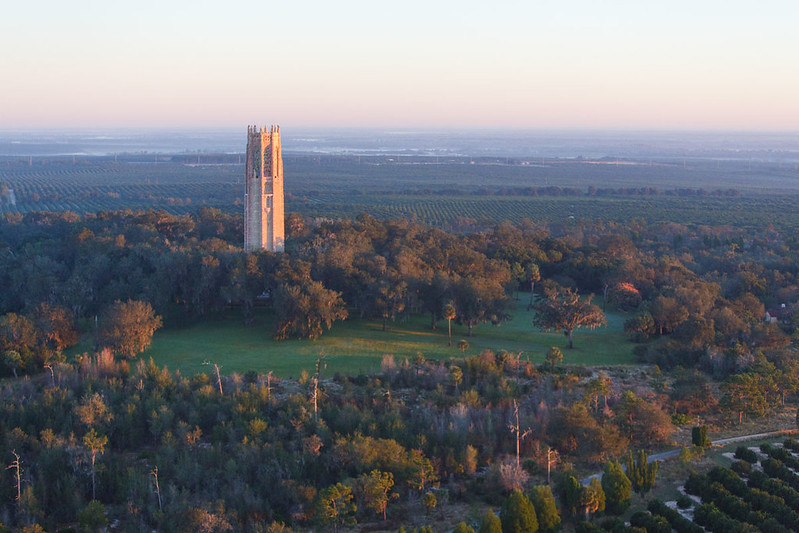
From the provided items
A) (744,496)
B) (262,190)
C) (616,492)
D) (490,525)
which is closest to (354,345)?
(262,190)

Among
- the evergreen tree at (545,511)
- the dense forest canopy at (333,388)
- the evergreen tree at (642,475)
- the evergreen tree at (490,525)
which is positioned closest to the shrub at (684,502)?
the evergreen tree at (642,475)

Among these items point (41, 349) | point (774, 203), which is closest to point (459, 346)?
point (41, 349)

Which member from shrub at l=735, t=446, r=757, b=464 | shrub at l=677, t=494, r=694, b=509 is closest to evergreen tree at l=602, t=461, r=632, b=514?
shrub at l=677, t=494, r=694, b=509

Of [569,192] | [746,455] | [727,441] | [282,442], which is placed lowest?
[727,441]

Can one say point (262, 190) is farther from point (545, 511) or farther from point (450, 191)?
point (450, 191)

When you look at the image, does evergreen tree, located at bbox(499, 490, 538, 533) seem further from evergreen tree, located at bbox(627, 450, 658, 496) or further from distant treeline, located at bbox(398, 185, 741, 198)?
distant treeline, located at bbox(398, 185, 741, 198)

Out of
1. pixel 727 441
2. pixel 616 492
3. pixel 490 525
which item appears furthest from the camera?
pixel 727 441
